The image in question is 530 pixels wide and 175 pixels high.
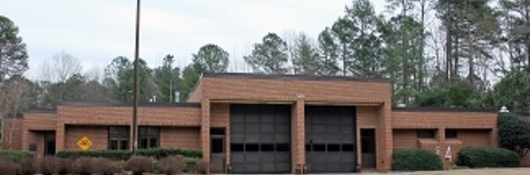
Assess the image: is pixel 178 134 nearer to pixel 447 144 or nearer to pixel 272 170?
pixel 272 170

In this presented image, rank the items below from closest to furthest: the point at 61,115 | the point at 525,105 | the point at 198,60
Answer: the point at 61,115 < the point at 525,105 < the point at 198,60

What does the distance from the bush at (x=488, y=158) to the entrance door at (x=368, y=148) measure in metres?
5.20

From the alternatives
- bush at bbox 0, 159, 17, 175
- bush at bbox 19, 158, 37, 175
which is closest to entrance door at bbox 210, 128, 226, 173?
bush at bbox 19, 158, 37, 175

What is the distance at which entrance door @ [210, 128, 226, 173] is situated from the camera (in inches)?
1441

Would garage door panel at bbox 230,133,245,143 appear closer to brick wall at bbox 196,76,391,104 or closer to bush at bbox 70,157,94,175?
brick wall at bbox 196,76,391,104

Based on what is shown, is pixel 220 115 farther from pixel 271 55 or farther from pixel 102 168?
pixel 271 55

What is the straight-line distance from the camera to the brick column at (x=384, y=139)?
37.6 metres

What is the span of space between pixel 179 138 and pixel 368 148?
36.6 ft

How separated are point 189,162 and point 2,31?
3584cm

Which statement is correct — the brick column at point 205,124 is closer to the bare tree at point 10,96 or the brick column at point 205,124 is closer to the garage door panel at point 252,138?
the garage door panel at point 252,138

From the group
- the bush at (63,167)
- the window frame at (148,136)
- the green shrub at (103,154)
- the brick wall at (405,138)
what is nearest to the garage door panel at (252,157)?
the window frame at (148,136)

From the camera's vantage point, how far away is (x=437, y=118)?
39500 mm

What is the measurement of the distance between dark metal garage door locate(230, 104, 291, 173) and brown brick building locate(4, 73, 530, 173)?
6cm

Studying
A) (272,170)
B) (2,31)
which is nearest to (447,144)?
(272,170)
